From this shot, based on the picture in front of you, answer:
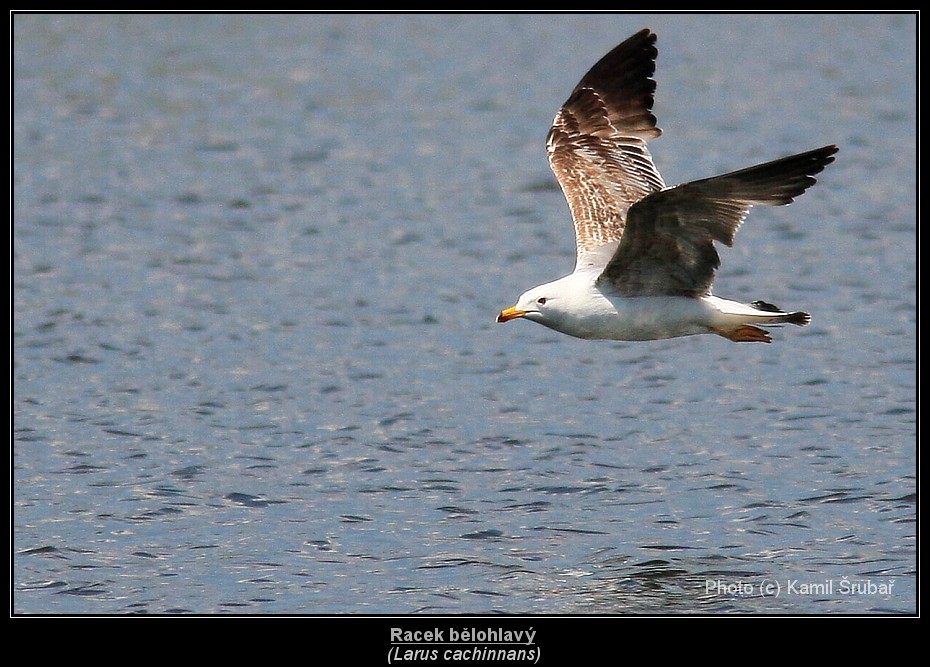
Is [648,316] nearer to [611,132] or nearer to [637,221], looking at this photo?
[637,221]

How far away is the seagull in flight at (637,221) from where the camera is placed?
9320 mm

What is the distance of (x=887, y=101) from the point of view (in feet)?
76.3

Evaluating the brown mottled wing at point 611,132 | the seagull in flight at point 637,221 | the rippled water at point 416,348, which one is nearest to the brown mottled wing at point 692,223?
the seagull in flight at point 637,221

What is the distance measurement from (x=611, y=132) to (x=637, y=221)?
2614 millimetres

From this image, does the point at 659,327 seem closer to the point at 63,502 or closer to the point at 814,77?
the point at 63,502

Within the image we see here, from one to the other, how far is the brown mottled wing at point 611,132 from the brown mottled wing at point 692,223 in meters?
1.51

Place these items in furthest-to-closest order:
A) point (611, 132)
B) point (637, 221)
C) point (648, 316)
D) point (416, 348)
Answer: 1. point (416, 348)
2. point (611, 132)
3. point (648, 316)
4. point (637, 221)

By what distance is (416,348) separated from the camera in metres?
14.9

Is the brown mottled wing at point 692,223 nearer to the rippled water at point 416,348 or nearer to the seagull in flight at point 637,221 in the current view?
the seagull in flight at point 637,221

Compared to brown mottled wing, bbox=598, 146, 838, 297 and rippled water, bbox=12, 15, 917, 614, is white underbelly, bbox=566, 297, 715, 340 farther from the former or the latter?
rippled water, bbox=12, 15, 917, 614

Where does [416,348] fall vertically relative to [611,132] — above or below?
below

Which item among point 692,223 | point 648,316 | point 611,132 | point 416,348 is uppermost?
point 611,132

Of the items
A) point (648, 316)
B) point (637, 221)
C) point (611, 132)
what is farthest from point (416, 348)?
point (637, 221)
